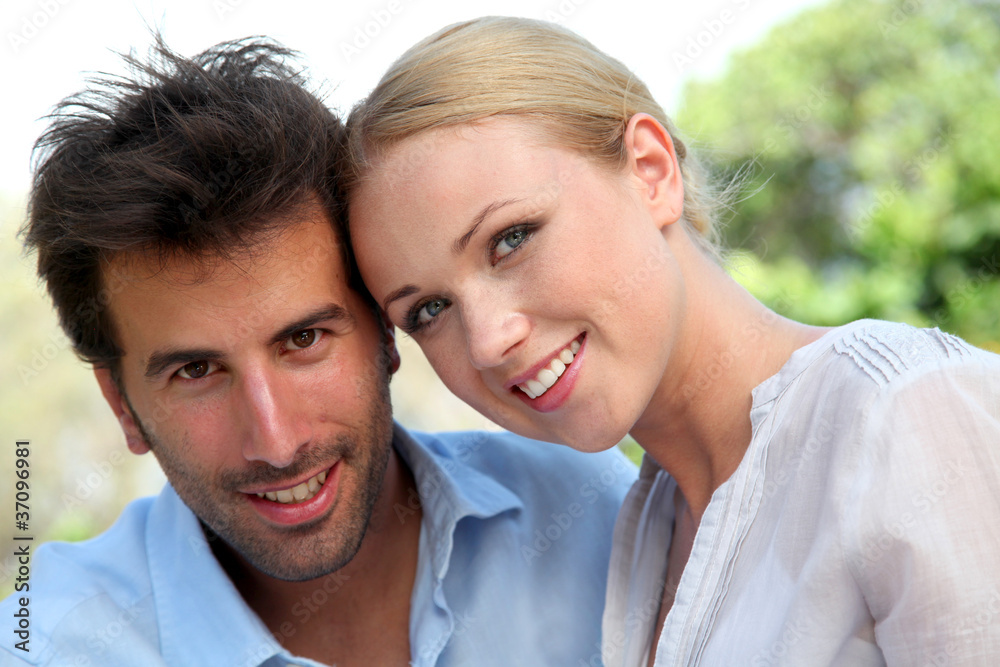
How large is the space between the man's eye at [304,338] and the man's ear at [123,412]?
1.86 feet

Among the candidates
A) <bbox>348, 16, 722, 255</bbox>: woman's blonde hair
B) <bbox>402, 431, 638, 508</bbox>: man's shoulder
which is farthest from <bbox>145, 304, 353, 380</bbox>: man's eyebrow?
<bbox>402, 431, 638, 508</bbox>: man's shoulder

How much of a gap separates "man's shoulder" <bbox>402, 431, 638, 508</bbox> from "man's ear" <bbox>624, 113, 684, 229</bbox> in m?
0.91

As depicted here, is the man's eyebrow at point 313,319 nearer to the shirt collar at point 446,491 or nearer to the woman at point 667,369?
the woman at point 667,369

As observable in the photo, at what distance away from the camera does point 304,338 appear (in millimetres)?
2188

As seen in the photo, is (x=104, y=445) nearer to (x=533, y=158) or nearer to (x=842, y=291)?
(x=842, y=291)

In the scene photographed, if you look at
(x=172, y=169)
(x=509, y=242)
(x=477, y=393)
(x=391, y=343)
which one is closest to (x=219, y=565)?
(x=391, y=343)

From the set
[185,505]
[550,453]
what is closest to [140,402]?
[185,505]

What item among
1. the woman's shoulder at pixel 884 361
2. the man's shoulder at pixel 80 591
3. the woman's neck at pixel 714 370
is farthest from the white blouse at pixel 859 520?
the man's shoulder at pixel 80 591

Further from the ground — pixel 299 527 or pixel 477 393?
pixel 477 393

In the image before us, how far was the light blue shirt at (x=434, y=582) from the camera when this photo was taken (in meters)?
2.18

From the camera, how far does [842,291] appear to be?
6.98 metres

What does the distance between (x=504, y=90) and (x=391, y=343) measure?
878mm

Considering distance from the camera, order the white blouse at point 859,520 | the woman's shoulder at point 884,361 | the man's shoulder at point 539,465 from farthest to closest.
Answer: the man's shoulder at point 539,465, the woman's shoulder at point 884,361, the white blouse at point 859,520

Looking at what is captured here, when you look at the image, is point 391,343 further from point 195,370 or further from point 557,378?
point 557,378
